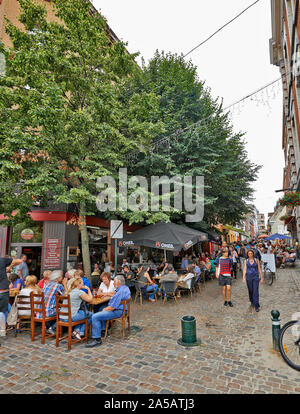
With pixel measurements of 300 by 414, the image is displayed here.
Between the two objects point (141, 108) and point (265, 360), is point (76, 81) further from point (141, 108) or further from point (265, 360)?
point (265, 360)

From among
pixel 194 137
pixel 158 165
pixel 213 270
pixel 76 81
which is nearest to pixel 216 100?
pixel 194 137

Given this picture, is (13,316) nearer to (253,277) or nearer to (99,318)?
(99,318)

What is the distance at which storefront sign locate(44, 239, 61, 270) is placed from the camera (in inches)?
449

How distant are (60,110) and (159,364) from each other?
23.5 feet

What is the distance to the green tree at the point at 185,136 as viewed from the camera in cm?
1200

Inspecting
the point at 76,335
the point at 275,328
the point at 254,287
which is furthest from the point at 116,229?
the point at 275,328

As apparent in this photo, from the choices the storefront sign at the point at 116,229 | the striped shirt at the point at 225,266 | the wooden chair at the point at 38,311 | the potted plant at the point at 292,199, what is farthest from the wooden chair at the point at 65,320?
the potted plant at the point at 292,199

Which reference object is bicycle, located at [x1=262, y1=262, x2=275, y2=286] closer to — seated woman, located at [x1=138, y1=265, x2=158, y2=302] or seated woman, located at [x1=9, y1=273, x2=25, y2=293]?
seated woman, located at [x1=138, y1=265, x2=158, y2=302]

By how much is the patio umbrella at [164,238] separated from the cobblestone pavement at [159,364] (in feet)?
9.97

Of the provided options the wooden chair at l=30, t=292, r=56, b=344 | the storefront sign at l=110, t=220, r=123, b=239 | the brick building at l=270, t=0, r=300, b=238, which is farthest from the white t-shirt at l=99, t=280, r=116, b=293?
the brick building at l=270, t=0, r=300, b=238

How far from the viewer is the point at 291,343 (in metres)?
3.89

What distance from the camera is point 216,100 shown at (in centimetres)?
1506

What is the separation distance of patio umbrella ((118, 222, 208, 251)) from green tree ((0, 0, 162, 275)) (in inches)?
87.3

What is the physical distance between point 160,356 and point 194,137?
406 inches
